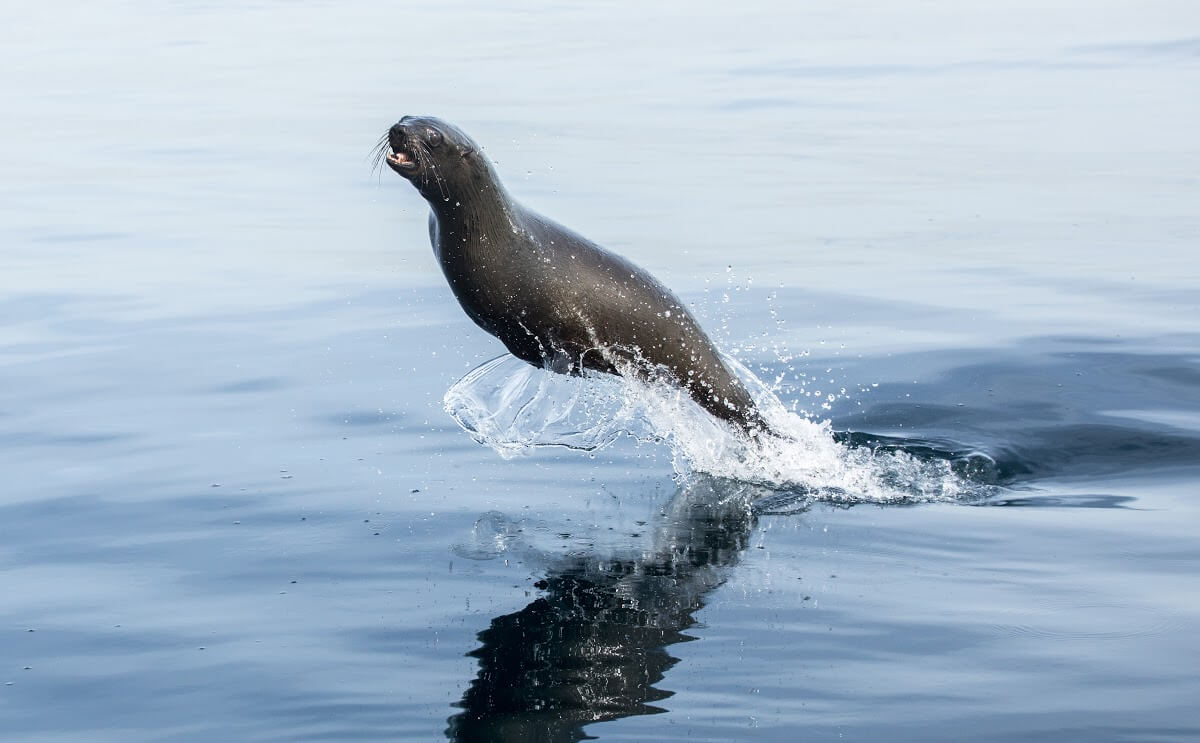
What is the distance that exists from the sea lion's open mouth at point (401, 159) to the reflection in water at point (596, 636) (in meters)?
1.96

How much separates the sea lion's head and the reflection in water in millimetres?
1868

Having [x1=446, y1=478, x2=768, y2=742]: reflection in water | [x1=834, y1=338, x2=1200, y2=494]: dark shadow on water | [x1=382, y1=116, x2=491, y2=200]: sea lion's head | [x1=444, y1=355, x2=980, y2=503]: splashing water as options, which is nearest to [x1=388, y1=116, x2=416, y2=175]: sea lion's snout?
[x1=382, y1=116, x2=491, y2=200]: sea lion's head

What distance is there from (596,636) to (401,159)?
96.7 inches

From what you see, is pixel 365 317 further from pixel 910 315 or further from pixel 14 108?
pixel 14 108

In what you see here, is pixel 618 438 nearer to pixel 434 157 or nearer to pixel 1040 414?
pixel 434 157

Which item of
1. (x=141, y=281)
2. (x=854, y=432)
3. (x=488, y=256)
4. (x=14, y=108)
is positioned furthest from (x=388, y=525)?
(x=14, y=108)

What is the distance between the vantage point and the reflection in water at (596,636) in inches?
232

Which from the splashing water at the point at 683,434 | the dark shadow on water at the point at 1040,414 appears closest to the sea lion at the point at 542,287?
the splashing water at the point at 683,434

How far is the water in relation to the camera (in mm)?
6191

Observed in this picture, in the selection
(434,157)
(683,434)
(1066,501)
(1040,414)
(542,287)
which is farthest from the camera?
(1040,414)

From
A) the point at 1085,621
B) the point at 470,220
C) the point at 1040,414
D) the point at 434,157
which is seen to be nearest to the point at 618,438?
the point at 470,220

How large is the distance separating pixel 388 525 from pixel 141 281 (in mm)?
6707

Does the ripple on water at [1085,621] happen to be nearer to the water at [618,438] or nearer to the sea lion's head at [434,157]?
the water at [618,438]

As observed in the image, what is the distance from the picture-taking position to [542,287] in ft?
27.0
